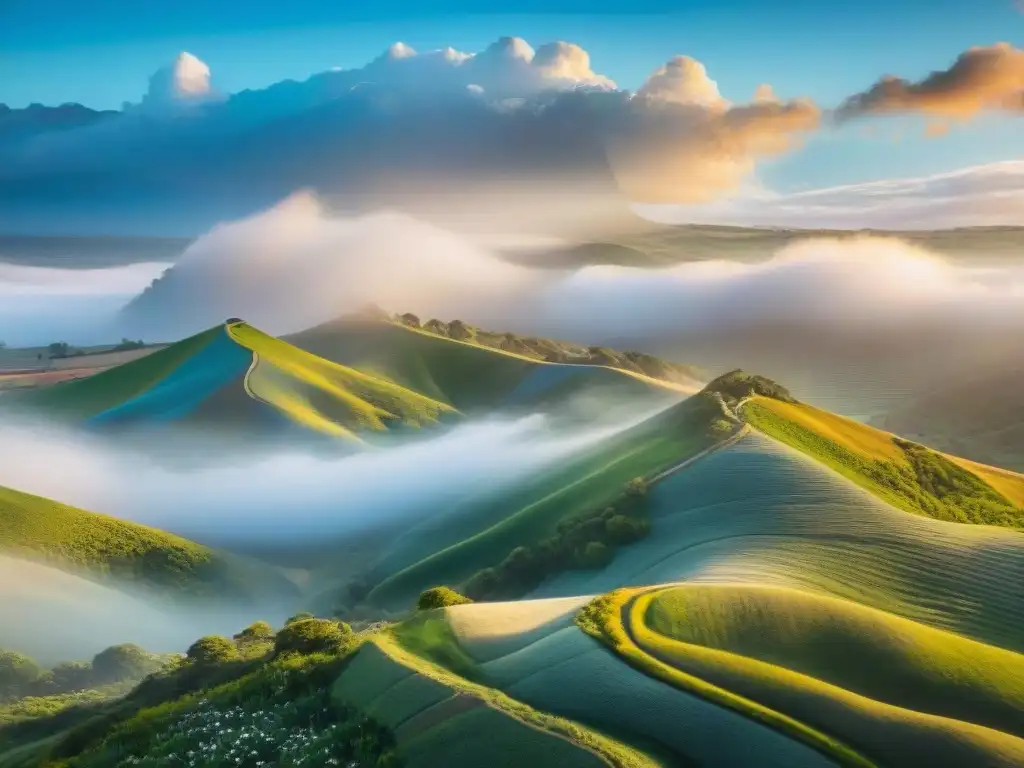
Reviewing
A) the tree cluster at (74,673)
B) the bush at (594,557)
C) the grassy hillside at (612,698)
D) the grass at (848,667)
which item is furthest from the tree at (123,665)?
the grass at (848,667)

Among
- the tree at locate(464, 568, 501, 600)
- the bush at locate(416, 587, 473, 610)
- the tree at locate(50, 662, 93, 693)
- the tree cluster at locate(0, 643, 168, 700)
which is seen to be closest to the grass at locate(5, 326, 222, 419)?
the tree cluster at locate(0, 643, 168, 700)

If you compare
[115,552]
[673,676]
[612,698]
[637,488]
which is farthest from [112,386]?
[673,676]

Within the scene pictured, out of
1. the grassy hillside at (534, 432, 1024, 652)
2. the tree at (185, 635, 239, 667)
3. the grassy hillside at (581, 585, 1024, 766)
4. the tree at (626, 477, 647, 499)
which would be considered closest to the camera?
the grassy hillside at (581, 585, 1024, 766)

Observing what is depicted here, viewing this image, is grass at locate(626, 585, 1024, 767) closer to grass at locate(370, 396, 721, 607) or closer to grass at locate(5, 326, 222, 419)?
grass at locate(370, 396, 721, 607)

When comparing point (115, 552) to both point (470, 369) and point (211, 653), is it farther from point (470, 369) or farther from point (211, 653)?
point (470, 369)

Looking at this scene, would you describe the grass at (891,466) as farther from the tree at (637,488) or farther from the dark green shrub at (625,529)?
the dark green shrub at (625,529)
